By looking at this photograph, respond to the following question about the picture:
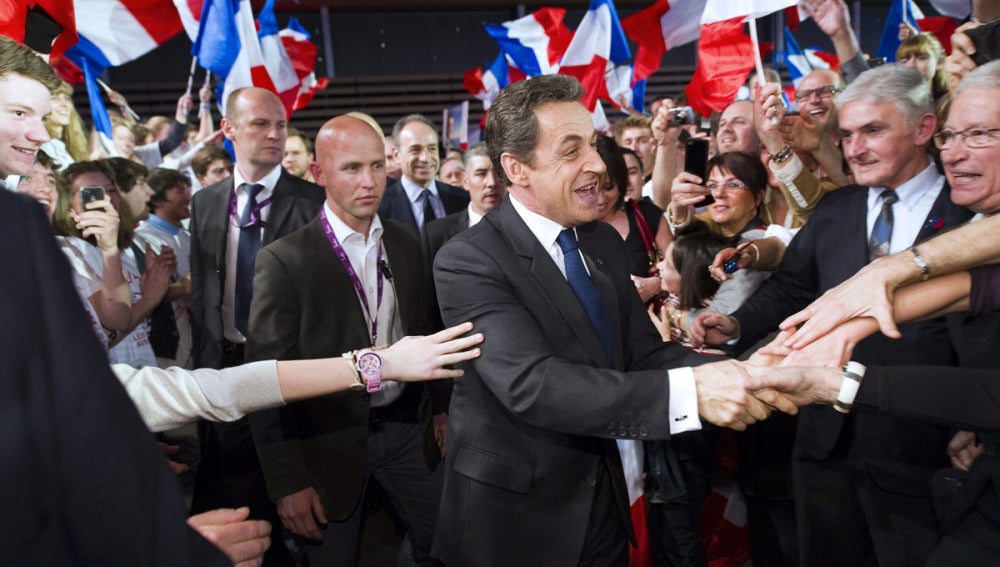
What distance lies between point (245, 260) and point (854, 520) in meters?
2.85

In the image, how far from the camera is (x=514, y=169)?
2.33 meters

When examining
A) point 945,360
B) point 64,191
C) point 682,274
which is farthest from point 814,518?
point 64,191

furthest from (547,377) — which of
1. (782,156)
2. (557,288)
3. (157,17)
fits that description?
(157,17)

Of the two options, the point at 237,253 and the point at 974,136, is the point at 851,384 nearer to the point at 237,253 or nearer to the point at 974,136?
the point at 974,136

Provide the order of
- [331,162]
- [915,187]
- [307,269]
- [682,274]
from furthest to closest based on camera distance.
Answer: [682,274] → [331,162] → [307,269] → [915,187]

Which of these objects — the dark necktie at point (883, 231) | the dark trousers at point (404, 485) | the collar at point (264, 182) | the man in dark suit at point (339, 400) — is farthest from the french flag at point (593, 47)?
the dark trousers at point (404, 485)

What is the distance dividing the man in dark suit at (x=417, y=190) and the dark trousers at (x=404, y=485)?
112 inches

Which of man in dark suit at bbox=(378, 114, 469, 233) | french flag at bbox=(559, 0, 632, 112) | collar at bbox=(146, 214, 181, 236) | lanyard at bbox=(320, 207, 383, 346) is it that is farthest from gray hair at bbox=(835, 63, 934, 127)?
collar at bbox=(146, 214, 181, 236)

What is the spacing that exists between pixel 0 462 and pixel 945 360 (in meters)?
2.55

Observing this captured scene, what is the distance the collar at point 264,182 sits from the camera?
4.09m

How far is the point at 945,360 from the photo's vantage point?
8.29 feet

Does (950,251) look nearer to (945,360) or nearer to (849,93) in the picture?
(945,360)

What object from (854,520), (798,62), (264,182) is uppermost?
(798,62)

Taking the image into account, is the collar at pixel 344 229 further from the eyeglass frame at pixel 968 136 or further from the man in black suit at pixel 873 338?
the eyeglass frame at pixel 968 136
